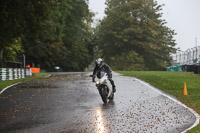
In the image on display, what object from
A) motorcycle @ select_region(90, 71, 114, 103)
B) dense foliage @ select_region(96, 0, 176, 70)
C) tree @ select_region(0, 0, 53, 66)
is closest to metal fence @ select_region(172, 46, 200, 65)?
dense foliage @ select_region(96, 0, 176, 70)

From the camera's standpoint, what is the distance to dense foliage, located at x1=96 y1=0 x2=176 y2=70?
65500 millimetres

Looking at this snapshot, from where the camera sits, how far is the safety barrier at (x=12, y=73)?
2594 cm

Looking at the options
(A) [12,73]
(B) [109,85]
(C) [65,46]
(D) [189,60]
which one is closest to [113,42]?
(C) [65,46]

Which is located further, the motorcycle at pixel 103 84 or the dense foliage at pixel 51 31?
the dense foliage at pixel 51 31

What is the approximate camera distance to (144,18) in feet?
223

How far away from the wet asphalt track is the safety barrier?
450 inches

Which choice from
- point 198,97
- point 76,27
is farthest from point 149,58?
point 198,97

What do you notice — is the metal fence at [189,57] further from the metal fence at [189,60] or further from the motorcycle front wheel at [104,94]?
the motorcycle front wheel at [104,94]

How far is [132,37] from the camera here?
66.9 metres

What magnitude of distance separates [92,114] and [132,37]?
57.4 metres

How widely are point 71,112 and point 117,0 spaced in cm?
6115

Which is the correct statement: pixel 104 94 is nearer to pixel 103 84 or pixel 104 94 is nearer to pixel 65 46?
pixel 103 84

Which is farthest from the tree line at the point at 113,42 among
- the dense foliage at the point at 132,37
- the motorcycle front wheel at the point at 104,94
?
the motorcycle front wheel at the point at 104,94

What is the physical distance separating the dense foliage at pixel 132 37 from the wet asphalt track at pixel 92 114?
5054cm
